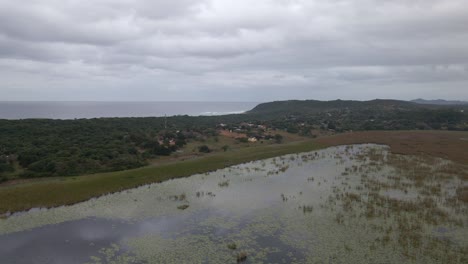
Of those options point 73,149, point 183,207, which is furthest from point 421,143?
point 73,149

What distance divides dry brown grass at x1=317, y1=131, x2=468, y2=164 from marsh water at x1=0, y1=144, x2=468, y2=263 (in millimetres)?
15397

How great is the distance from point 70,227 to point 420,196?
2722 centimetres

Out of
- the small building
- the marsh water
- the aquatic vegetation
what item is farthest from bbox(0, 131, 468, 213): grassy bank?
the small building

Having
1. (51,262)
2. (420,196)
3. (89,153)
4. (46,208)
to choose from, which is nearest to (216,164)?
(89,153)

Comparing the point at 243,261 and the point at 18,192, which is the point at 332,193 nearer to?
the point at 243,261

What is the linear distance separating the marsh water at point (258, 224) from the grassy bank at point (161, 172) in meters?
1.97

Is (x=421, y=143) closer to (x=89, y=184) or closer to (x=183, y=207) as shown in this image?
(x=183, y=207)

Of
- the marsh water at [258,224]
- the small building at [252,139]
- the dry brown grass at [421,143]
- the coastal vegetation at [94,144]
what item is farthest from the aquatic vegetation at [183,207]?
the small building at [252,139]

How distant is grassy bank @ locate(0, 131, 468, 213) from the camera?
26.0m

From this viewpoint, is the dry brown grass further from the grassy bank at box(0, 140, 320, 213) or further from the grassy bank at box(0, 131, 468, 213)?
the grassy bank at box(0, 140, 320, 213)

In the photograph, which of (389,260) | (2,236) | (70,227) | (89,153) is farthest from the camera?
(89,153)

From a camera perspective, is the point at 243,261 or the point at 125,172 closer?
the point at 243,261

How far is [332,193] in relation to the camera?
27453 mm

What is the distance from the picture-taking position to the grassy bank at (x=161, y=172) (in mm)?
25987
